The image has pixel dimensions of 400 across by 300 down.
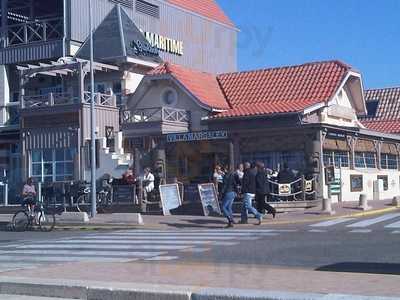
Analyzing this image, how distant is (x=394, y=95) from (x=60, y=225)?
98.9ft

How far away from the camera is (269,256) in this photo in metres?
13.5

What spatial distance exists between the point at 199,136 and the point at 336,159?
5728 mm

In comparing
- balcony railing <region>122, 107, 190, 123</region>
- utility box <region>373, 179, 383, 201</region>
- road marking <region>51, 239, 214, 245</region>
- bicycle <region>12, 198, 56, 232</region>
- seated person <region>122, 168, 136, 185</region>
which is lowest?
road marking <region>51, 239, 214, 245</region>

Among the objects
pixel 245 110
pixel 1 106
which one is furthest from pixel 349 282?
pixel 1 106

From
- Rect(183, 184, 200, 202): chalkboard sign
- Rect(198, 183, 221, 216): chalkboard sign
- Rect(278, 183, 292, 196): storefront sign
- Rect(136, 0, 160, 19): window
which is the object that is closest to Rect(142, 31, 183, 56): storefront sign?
Rect(136, 0, 160, 19): window

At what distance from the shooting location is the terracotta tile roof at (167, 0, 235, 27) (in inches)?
1740

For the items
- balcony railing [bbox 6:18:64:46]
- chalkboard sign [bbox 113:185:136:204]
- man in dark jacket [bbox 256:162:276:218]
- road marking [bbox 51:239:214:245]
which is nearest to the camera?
road marking [bbox 51:239:214:245]

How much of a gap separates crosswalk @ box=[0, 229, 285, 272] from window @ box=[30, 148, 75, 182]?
12.3 metres

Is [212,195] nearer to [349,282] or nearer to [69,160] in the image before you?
[69,160]

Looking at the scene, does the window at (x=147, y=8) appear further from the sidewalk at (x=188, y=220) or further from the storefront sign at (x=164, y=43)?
the sidewalk at (x=188, y=220)

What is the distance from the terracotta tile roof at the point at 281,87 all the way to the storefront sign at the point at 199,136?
2.14 meters

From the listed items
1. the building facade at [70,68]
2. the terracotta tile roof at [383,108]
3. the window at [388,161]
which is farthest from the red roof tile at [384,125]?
the building facade at [70,68]

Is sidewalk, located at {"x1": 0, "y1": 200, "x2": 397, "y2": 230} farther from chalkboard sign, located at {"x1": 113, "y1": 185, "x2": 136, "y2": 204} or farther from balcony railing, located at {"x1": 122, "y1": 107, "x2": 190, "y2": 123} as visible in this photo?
balcony railing, located at {"x1": 122, "y1": 107, "x2": 190, "y2": 123}

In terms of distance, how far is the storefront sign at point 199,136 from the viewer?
29.1 meters
